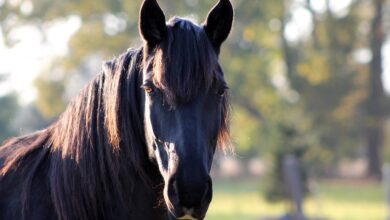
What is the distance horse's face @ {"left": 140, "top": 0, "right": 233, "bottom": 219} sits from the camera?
3016mm

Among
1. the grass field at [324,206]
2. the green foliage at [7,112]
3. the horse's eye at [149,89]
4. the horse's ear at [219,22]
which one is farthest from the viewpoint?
the green foliage at [7,112]

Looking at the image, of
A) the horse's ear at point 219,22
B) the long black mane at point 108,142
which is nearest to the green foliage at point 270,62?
the long black mane at point 108,142

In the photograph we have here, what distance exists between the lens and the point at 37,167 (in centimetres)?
374

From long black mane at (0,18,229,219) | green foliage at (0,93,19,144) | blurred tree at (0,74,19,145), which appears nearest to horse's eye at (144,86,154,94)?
long black mane at (0,18,229,219)

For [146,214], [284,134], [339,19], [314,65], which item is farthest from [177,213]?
[339,19]

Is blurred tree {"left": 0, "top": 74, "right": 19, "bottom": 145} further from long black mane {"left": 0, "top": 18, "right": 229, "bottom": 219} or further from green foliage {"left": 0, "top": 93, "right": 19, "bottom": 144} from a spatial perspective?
long black mane {"left": 0, "top": 18, "right": 229, "bottom": 219}

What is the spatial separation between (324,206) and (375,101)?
1622 cm

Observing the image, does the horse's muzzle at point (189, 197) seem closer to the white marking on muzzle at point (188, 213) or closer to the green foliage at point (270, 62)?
the white marking on muzzle at point (188, 213)

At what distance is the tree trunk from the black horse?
3751cm

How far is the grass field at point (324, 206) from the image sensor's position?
20.5 m

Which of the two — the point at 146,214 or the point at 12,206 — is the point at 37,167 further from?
the point at 146,214

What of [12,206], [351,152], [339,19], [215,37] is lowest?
[12,206]

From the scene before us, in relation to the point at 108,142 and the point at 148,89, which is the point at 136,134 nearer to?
the point at 108,142

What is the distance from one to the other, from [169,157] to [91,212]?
61 centimetres
